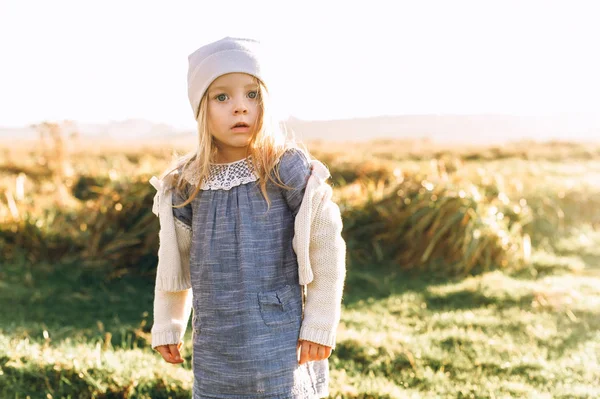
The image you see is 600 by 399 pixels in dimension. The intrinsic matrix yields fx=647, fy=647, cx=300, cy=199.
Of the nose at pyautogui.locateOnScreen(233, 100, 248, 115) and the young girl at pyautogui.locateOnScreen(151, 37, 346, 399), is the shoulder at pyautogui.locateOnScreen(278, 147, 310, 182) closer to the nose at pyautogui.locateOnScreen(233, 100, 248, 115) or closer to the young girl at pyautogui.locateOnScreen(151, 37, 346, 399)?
the young girl at pyautogui.locateOnScreen(151, 37, 346, 399)

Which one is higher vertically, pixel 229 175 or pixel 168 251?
pixel 229 175

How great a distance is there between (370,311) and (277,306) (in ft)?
9.82

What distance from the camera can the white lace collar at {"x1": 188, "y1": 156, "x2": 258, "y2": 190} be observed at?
7.91 ft

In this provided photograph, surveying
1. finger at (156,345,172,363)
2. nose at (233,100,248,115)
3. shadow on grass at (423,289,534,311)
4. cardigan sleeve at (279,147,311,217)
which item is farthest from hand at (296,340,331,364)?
shadow on grass at (423,289,534,311)

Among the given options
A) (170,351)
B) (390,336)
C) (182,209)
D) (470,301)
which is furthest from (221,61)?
(470,301)

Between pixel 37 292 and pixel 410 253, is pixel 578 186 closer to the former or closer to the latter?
pixel 410 253

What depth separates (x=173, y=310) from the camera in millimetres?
2650

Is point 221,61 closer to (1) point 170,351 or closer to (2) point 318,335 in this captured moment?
(2) point 318,335

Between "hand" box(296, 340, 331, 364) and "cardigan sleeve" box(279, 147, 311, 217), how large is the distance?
480 millimetres

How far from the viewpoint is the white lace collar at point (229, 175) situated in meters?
2.41

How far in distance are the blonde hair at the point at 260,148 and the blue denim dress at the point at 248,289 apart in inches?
1.3

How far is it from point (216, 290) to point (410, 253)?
438 centimetres

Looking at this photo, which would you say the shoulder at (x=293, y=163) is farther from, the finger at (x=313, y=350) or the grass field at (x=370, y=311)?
the grass field at (x=370, y=311)

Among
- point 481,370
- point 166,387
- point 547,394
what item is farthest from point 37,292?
point 547,394
